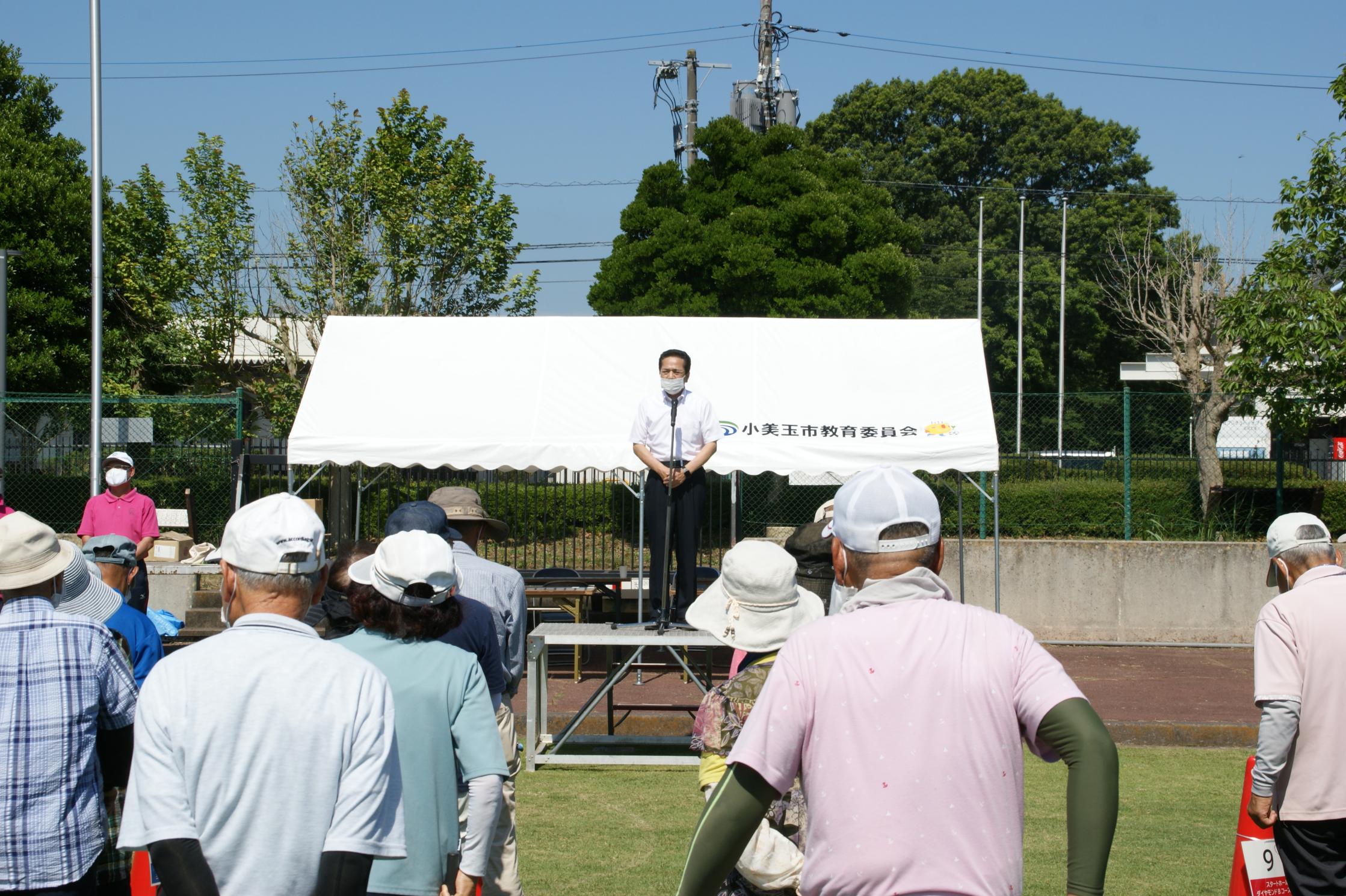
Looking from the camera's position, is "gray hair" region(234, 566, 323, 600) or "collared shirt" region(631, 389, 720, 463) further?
"collared shirt" region(631, 389, 720, 463)

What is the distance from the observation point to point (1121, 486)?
14.8 metres

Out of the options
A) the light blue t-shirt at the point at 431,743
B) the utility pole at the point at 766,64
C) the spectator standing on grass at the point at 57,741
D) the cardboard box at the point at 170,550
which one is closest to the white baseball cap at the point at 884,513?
the light blue t-shirt at the point at 431,743

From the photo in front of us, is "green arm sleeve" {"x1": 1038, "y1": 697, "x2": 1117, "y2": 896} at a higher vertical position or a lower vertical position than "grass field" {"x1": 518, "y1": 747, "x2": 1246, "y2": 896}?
higher

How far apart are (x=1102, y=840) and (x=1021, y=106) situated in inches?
2040

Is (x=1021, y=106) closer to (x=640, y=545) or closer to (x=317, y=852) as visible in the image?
(x=640, y=545)

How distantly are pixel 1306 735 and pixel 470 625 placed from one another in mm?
2804

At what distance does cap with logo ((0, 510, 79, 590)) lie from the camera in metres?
3.25

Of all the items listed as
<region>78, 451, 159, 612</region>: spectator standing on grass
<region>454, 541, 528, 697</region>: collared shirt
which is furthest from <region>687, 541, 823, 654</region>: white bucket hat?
<region>78, 451, 159, 612</region>: spectator standing on grass

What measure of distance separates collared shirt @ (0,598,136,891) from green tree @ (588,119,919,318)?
1878 cm

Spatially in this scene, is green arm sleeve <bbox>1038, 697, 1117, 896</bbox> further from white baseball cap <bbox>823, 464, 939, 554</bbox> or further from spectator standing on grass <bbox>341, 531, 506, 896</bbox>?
spectator standing on grass <bbox>341, 531, 506, 896</bbox>

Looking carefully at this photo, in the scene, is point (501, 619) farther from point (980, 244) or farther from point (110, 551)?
point (980, 244)

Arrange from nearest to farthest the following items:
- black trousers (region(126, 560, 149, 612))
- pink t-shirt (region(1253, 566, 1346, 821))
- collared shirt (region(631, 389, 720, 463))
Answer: pink t-shirt (region(1253, 566, 1346, 821)), black trousers (region(126, 560, 149, 612)), collared shirt (region(631, 389, 720, 463))

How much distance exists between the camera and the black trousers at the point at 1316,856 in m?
4.03

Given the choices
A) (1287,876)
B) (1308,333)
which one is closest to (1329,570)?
(1287,876)
